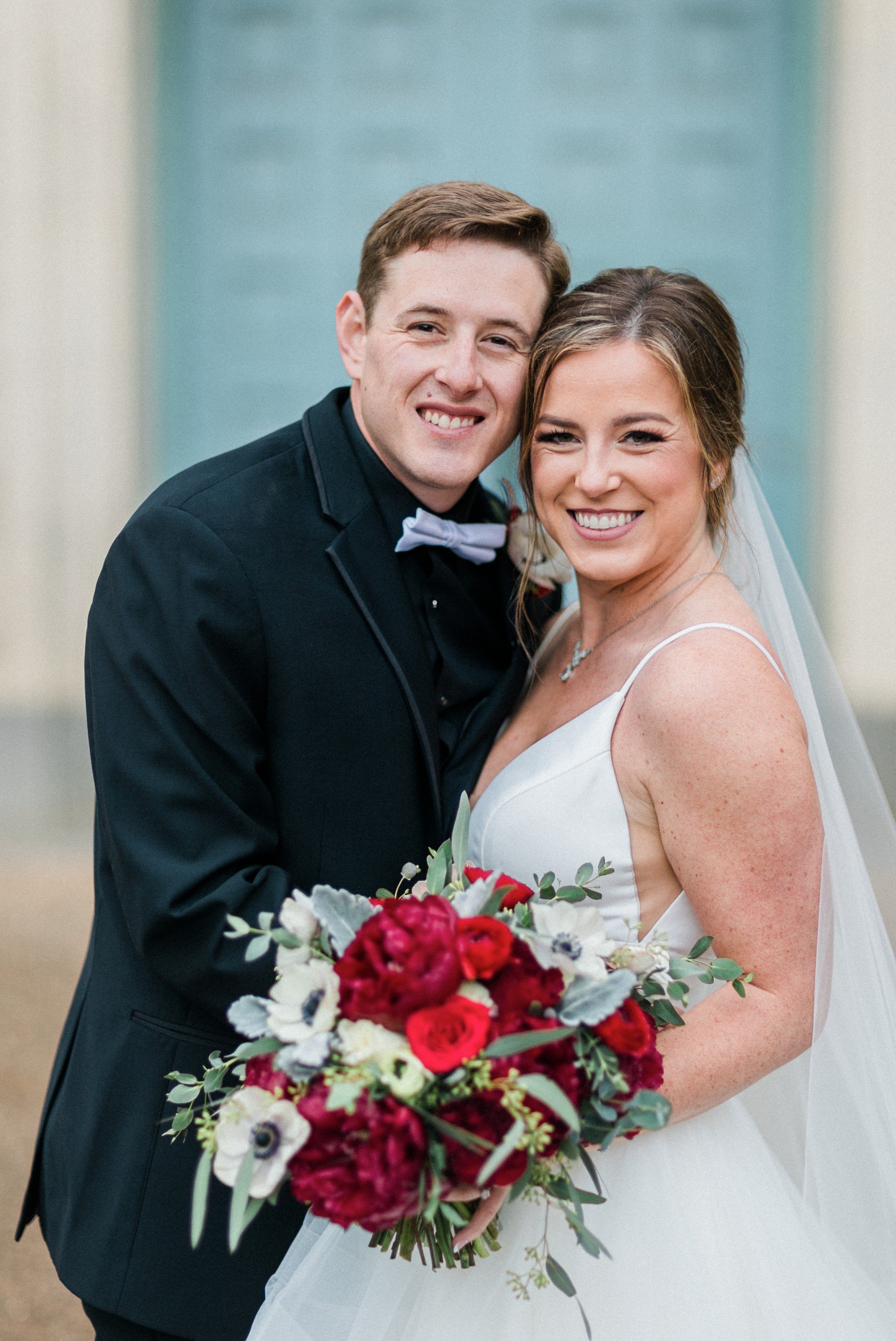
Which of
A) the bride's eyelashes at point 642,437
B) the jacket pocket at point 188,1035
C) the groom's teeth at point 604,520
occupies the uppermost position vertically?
the bride's eyelashes at point 642,437

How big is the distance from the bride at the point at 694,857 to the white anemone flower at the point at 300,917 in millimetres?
454

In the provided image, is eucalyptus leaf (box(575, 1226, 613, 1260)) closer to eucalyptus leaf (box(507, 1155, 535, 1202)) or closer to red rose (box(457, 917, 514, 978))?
eucalyptus leaf (box(507, 1155, 535, 1202))

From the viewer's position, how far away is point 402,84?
6.56 metres

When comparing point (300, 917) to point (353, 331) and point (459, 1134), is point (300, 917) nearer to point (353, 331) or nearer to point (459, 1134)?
point (459, 1134)

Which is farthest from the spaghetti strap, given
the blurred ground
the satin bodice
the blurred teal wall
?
the blurred teal wall

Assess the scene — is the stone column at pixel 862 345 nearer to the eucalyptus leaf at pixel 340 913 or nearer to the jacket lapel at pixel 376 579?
the jacket lapel at pixel 376 579

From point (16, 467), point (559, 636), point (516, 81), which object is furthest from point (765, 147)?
point (559, 636)

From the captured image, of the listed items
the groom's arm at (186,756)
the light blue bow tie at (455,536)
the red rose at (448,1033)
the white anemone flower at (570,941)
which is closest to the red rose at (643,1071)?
the white anemone flower at (570,941)

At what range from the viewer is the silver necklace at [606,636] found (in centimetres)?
224

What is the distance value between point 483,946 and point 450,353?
1245 millimetres

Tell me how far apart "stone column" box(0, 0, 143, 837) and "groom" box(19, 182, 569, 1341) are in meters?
4.70

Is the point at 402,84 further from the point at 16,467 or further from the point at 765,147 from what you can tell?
the point at 16,467

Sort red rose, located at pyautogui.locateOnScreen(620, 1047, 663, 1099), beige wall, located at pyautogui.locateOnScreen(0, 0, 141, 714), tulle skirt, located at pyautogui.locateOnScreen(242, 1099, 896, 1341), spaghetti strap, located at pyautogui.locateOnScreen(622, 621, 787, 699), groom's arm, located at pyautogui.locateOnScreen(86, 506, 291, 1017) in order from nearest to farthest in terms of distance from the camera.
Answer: red rose, located at pyautogui.locateOnScreen(620, 1047, 663, 1099) < tulle skirt, located at pyautogui.locateOnScreen(242, 1099, 896, 1341) < groom's arm, located at pyautogui.locateOnScreen(86, 506, 291, 1017) < spaghetti strap, located at pyautogui.locateOnScreen(622, 621, 787, 699) < beige wall, located at pyautogui.locateOnScreen(0, 0, 141, 714)

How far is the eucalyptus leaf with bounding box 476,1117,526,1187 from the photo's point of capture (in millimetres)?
1307
